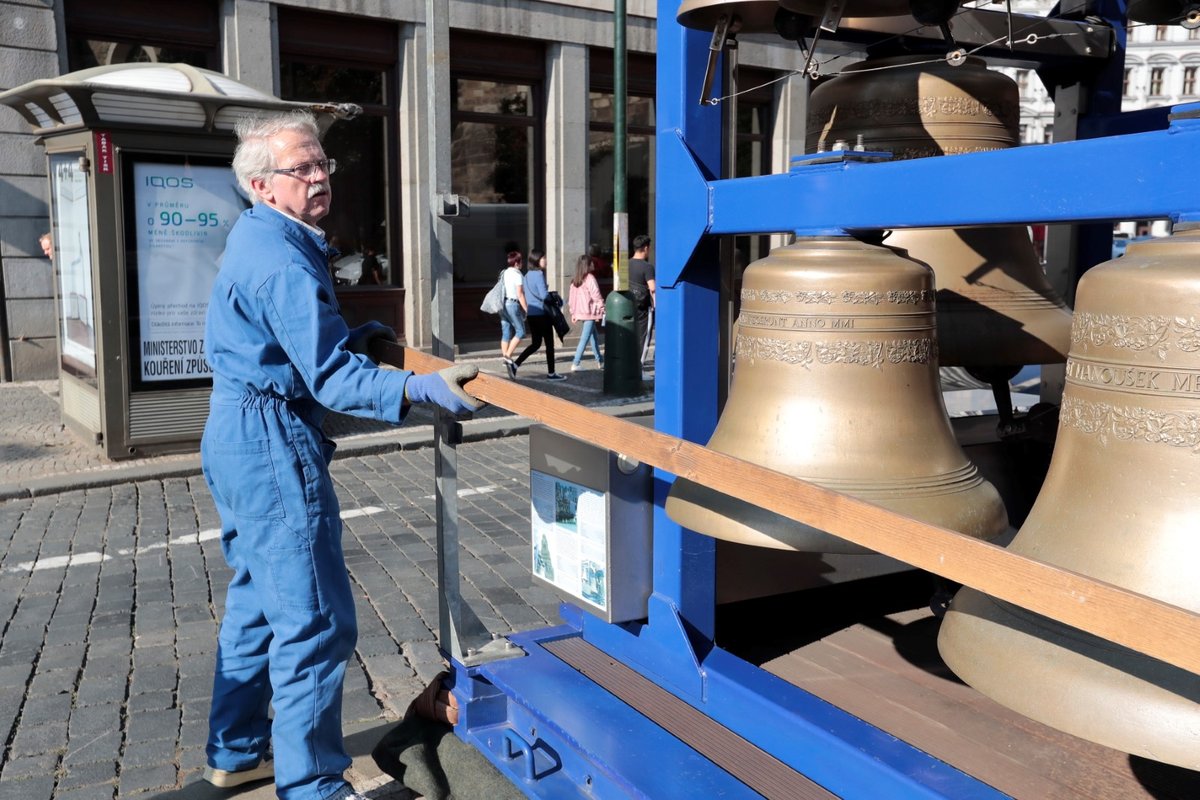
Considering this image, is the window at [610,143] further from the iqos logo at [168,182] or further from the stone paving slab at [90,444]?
the iqos logo at [168,182]

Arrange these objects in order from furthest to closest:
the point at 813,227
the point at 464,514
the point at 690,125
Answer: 1. the point at 464,514
2. the point at 690,125
3. the point at 813,227

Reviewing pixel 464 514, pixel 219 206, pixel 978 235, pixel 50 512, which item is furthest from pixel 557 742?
pixel 219 206

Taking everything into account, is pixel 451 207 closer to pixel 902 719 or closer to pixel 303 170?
pixel 303 170

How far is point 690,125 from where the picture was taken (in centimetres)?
277

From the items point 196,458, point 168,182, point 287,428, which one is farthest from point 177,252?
point 287,428

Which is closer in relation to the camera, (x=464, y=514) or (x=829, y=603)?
(x=829, y=603)

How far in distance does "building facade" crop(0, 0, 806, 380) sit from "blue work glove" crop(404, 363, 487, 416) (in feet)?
32.6

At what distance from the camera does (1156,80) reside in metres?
56.3

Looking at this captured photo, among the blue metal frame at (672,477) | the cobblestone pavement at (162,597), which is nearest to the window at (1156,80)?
the cobblestone pavement at (162,597)

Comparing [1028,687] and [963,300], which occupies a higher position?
[963,300]

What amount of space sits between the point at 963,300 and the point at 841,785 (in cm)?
125

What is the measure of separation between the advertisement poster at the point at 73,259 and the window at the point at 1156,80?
186 ft

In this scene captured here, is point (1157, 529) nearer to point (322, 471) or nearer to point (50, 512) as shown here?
point (322, 471)

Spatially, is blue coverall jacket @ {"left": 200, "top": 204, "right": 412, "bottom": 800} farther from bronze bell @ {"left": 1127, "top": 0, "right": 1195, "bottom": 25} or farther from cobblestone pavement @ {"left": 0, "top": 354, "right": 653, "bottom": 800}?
bronze bell @ {"left": 1127, "top": 0, "right": 1195, "bottom": 25}
